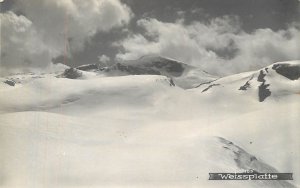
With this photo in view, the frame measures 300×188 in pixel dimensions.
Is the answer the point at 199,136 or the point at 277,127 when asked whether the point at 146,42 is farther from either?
the point at 277,127

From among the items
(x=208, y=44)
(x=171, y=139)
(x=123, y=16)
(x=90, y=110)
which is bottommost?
(x=171, y=139)

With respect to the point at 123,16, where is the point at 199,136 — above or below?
below

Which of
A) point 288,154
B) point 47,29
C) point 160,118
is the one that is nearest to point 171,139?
point 160,118

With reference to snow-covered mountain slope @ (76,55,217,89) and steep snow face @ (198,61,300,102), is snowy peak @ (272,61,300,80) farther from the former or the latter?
snow-covered mountain slope @ (76,55,217,89)

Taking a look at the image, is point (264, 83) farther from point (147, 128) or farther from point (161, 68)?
point (147, 128)

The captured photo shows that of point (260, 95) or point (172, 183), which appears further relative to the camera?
point (260, 95)

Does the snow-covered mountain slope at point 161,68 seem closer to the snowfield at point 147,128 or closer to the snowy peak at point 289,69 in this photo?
the snowfield at point 147,128
